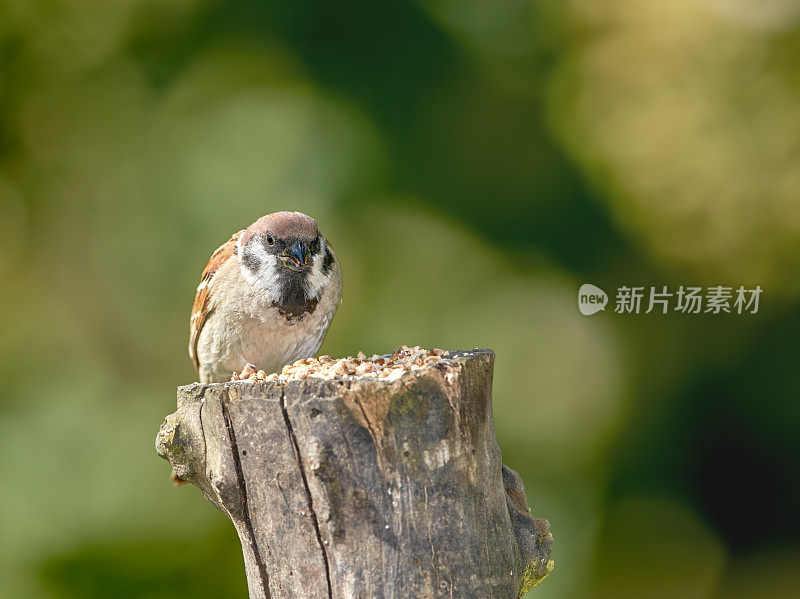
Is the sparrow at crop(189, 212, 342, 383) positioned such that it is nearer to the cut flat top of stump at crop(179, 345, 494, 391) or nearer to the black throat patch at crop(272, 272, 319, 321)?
the black throat patch at crop(272, 272, 319, 321)

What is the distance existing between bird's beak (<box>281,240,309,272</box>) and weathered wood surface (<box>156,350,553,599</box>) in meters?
1.03

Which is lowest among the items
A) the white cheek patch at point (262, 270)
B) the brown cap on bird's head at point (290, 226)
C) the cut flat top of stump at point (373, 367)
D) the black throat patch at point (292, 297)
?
the cut flat top of stump at point (373, 367)

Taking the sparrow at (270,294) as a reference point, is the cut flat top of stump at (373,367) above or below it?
below

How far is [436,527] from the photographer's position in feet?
5.09

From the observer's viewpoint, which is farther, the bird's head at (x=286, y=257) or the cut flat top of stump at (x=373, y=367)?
the bird's head at (x=286, y=257)

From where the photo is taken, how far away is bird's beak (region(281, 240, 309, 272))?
2654 mm

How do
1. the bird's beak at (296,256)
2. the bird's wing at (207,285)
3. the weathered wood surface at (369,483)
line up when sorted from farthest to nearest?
1. the bird's wing at (207,285)
2. the bird's beak at (296,256)
3. the weathered wood surface at (369,483)

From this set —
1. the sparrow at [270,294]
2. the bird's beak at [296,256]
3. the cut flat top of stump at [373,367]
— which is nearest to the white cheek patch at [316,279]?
the sparrow at [270,294]

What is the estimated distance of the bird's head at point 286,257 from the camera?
2670 millimetres

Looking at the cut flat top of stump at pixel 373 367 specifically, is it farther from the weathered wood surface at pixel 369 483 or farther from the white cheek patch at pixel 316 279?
the white cheek patch at pixel 316 279

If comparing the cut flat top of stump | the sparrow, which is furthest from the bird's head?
the cut flat top of stump

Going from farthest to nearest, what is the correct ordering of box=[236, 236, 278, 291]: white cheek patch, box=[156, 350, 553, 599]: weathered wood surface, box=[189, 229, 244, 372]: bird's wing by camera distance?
box=[189, 229, 244, 372]: bird's wing < box=[236, 236, 278, 291]: white cheek patch < box=[156, 350, 553, 599]: weathered wood surface

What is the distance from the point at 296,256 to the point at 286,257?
4 centimetres

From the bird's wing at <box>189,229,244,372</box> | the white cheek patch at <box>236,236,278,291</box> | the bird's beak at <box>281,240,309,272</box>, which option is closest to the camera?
the bird's beak at <box>281,240,309,272</box>
